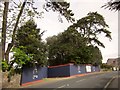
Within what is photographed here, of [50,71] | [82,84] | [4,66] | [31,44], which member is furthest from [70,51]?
[82,84]

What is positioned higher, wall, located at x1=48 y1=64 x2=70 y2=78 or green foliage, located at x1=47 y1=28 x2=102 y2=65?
green foliage, located at x1=47 y1=28 x2=102 y2=65

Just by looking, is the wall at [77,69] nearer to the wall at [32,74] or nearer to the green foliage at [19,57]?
the wall at [32,74]

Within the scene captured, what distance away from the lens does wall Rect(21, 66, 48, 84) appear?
Answer: 3254 cm

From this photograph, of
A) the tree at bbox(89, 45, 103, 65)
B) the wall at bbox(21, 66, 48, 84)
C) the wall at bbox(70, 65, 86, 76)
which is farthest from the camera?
the tree at bbox(89, 45, 103, 65)

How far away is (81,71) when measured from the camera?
55656 mm

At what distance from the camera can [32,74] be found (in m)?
35.4

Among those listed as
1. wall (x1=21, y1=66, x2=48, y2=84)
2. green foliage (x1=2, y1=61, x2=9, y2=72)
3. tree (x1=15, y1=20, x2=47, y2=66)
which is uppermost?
tree (x1=15, y1=20, x2=47, y2=66)

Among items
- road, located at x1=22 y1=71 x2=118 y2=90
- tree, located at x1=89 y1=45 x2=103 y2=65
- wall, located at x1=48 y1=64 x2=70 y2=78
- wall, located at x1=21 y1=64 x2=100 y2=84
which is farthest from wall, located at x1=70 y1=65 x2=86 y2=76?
road, located at x1=22 y1=71 x2=118 y2=90

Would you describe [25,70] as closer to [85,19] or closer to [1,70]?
[1,70]

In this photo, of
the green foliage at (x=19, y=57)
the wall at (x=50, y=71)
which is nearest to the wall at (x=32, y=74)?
the wall at (x=50, y=71)

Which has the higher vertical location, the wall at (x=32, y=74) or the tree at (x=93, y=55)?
the tree at (x=93, y=55)

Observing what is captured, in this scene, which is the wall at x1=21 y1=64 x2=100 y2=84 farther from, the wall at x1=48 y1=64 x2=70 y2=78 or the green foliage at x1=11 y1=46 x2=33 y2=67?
the green foliage at x1=11 y1=46 x2=33 y2=67

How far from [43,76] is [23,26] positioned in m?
13.4

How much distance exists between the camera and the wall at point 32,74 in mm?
32537
